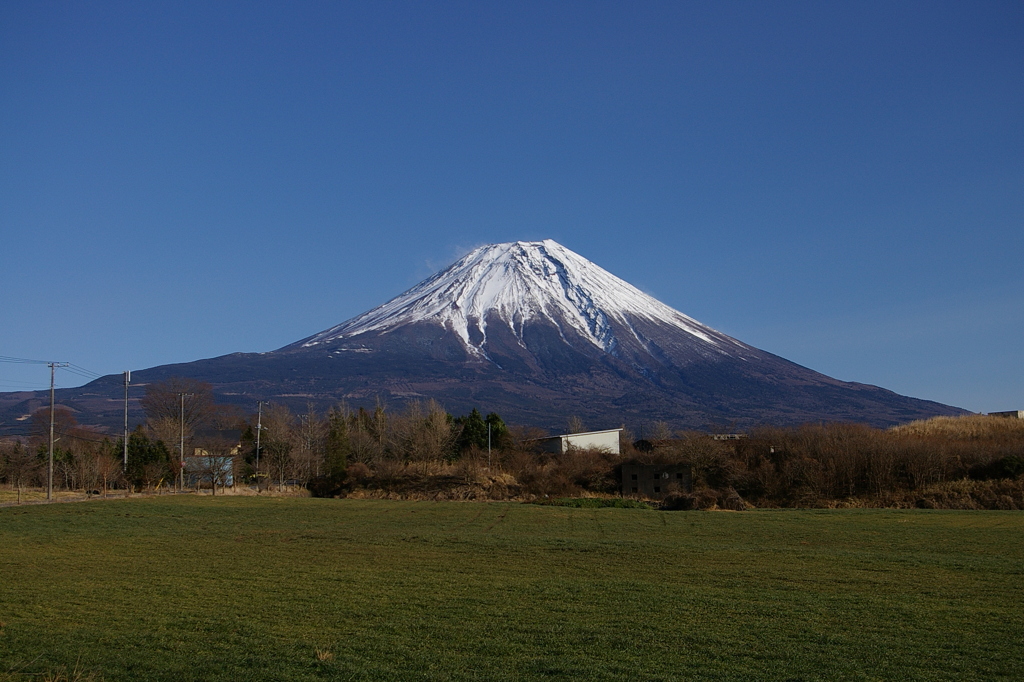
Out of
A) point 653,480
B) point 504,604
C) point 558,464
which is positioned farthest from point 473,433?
point 504,604

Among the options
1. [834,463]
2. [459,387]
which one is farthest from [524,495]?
[459,387]

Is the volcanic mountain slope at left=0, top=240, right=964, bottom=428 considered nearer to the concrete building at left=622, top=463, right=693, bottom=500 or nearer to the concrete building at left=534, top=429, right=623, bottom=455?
the concrete building at left=534, top=429, right=623, bottom=455

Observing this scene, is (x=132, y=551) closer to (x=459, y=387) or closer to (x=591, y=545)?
(x=591, y=545)

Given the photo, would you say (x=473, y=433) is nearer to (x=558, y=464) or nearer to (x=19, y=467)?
(x=558, y=464)

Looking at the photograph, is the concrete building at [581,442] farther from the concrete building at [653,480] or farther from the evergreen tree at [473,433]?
the concrete building at [653,480]

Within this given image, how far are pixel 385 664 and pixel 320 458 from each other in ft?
180

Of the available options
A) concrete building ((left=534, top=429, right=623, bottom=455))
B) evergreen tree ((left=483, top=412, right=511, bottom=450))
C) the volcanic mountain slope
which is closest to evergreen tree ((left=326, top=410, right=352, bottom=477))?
evergreen tree ((left=483, top=412, right=511, bottom=450))

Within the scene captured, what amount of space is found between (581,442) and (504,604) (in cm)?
5302

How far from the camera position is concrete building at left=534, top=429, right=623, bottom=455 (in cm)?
6419

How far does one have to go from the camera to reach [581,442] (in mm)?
66188

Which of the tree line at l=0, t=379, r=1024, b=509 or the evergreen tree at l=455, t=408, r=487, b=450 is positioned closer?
the tree line at l=0, t=379, r=1024, b=509

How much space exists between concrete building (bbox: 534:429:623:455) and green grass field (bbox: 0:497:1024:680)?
37.8 m

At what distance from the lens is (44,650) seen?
33.7 ft

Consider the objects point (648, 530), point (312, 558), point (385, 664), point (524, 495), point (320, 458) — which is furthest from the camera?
point (320, 458)
